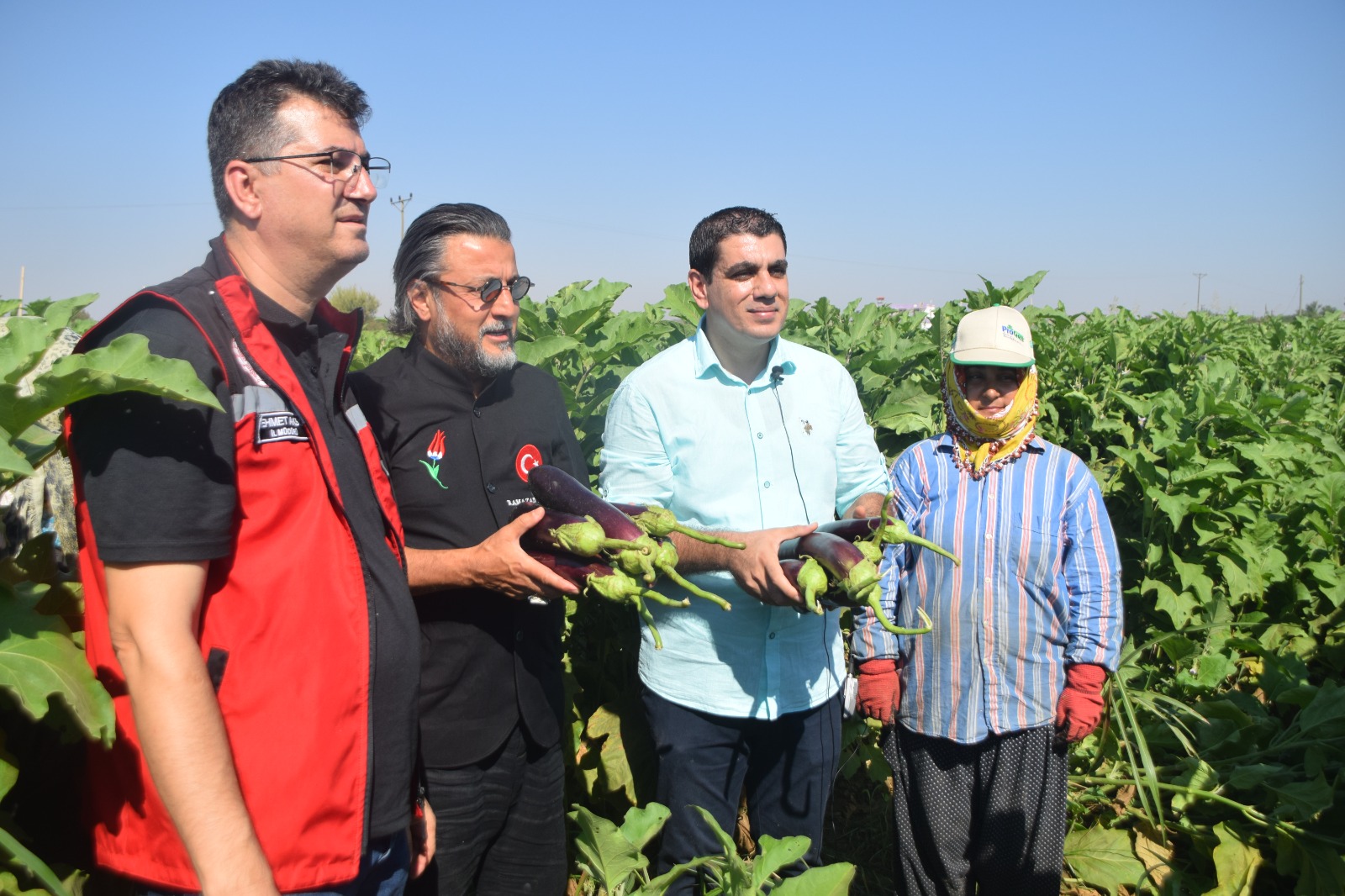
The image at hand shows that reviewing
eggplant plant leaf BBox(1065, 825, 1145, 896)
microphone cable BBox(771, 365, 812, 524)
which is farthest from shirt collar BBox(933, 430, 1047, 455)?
eggplant plant leaf BBox(1065, 825, 1145, 896)

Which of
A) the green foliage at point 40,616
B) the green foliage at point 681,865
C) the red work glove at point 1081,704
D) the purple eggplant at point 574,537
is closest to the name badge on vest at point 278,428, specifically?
the green foliage at point 40,616

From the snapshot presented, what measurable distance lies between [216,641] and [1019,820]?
2.50 m

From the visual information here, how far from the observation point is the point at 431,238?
104 inches

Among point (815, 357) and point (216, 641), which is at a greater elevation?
point (815, 357)

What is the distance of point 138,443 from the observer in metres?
1.41

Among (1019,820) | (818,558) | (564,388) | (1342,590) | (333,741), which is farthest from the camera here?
(1342,590)

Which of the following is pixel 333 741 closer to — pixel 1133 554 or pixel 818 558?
pixel 818 558

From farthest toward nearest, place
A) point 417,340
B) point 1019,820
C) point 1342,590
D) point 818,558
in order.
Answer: point 1342,590 → point 1019,820 → point 417,340 → point 818,558

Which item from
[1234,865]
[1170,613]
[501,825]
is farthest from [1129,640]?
[501,825]

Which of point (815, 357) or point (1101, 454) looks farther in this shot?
point (1101, 454)

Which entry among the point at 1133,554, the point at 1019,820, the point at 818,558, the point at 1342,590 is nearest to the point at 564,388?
the point at 818,558

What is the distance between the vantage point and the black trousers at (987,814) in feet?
9.60

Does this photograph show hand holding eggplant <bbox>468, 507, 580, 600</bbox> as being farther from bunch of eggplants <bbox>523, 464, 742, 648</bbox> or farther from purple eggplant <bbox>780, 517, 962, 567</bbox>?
purple eggplant <bbox>780, 517, 962, 567</bbox>

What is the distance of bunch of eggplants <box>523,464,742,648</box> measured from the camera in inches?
78.6
